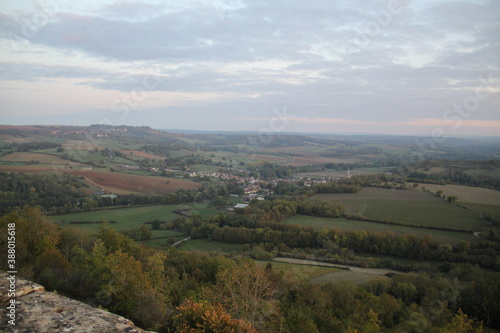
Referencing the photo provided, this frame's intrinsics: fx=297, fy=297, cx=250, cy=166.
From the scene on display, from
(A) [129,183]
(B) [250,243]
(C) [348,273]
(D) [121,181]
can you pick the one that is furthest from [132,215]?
(C) [348,273]

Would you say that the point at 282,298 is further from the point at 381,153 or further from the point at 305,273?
the point at 381,153

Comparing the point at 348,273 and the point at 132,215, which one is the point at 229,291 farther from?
the point at 132,215

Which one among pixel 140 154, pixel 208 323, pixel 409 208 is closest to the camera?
pixel 208 323

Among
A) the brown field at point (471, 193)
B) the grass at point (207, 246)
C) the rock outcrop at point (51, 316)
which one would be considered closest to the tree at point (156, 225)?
the grass at point (207, 246)

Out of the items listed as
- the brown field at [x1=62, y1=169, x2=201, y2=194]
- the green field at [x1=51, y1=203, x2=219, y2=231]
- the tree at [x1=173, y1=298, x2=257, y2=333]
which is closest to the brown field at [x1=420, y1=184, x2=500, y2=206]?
the green field at [x1=51, y1=203, x2=219, y2=231]

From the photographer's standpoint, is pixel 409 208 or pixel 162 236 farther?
pixel 409 208

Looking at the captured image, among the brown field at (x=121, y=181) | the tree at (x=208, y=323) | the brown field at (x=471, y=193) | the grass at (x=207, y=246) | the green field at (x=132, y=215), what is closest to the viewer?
the tree at (x=208, y=323)

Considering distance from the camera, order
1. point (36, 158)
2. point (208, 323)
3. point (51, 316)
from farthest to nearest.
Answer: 1. point (36, 158)
2. point (208, 323)
3. point (51, 316)

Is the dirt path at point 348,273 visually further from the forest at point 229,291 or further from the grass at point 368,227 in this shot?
the grass at point 368,227
